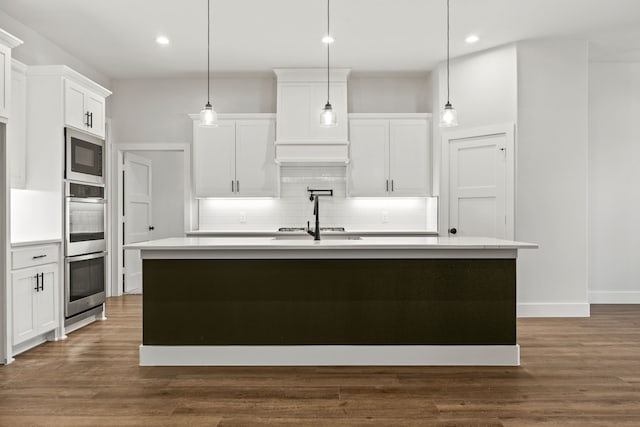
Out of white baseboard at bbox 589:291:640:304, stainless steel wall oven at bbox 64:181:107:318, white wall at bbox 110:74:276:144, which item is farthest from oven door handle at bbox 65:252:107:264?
white baseboard at bbox 589:291:640:304

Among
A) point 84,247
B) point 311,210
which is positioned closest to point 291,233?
point 311,210

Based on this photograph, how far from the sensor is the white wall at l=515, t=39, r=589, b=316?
200 inches

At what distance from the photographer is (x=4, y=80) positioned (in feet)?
11.6

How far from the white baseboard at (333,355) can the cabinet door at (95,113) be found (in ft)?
8.25

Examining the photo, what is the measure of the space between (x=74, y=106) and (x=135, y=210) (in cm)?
256

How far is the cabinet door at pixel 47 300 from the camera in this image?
395cm

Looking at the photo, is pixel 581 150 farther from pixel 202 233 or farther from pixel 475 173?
pixel 202 233

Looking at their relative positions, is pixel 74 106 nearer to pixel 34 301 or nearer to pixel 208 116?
pixel 208 116

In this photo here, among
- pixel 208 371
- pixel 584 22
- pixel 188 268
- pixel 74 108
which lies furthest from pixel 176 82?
pixel 584 22

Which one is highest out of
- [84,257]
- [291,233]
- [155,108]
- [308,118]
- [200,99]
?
[200,99]

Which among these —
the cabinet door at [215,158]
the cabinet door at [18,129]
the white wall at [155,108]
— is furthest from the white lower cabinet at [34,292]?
the white wall at [155,108]

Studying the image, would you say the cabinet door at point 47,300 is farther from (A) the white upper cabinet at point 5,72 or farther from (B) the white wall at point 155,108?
(B) the white wall at point 155,108

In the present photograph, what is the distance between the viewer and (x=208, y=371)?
3.27 m

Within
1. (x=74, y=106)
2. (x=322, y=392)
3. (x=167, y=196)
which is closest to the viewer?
(x=322, y=392)
